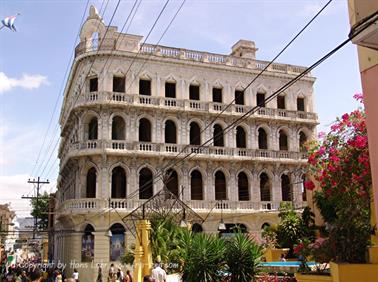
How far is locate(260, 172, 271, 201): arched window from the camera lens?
32.2 meters

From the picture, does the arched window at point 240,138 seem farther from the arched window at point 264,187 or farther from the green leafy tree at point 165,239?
the green leafy tree at point 165,239

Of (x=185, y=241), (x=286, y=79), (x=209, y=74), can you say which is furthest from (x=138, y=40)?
(x=185, y=241)

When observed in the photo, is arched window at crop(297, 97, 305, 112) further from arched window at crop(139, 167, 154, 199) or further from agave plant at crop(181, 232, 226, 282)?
agave plant at crop(181, 232, 226, 282)

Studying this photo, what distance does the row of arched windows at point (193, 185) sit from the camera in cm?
2891

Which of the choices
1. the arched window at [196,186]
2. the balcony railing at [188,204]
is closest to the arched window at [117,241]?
the balcony railing at [188,204]

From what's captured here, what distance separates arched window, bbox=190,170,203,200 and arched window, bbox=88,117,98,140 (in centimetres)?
690

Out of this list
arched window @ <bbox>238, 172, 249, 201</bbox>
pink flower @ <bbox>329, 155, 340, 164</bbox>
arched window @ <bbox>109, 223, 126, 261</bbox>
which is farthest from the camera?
arched window @ <bbox>238, 172, 249, 201</bbox>

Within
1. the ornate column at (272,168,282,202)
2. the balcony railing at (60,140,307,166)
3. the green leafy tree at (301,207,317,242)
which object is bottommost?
the green leafy tree at (301,207,317,242)

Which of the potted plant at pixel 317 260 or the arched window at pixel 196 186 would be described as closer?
the potted plant at pixel 317 260

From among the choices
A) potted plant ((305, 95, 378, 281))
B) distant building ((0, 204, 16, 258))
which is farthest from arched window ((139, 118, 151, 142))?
potted plant ((305, 95, 378, 281))

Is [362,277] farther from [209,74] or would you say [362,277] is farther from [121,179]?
[209,74]

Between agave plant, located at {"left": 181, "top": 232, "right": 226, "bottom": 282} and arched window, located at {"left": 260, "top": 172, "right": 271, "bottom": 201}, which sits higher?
arched window, located at {"left": 260, "top": 172, "right": 271, "bottom": 201}

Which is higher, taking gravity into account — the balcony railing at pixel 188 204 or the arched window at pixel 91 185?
the arched window at pixel 91 185

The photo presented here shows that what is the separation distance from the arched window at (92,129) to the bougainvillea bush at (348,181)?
1842 cm
